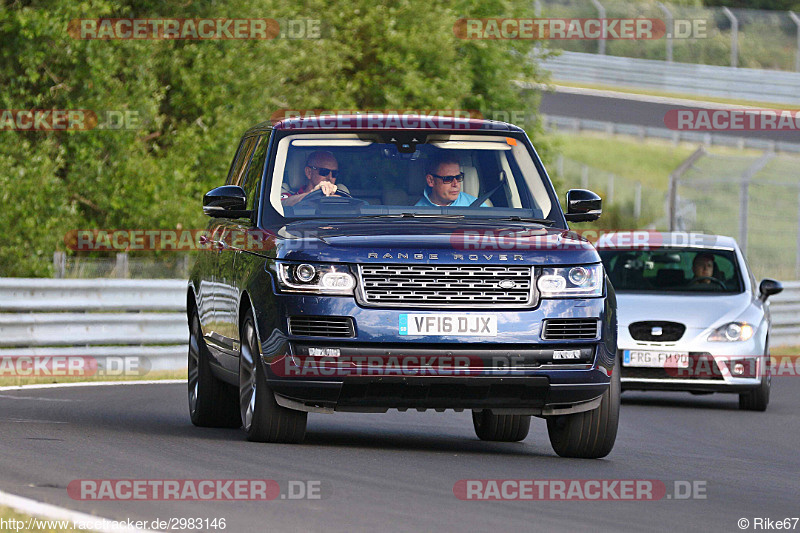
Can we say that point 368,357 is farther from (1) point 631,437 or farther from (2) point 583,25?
(2) point 583,25

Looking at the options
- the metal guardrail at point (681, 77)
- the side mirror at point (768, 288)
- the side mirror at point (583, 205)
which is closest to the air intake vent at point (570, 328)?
the side mirror at point (583, 205)

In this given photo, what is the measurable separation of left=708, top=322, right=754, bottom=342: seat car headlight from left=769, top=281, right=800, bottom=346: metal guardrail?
8.91 m

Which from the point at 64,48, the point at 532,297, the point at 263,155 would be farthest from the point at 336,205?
the point at 64,48

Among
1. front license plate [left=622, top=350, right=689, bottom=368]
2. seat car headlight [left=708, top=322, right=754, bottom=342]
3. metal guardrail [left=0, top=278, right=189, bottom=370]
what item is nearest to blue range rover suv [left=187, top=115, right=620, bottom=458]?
front license plate [left=622, top=350, right=689, bottom=368]

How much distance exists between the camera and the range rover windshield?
10.3 metres

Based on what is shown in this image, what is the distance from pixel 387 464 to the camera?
30.0 feet

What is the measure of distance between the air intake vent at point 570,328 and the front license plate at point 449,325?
33 cm

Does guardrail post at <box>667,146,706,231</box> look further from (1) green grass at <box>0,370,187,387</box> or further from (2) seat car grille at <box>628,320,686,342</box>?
(1) green grass at <box>0,370,187,387</box>

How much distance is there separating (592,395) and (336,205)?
1.99m

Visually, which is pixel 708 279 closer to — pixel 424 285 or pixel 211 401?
pixel 211 401

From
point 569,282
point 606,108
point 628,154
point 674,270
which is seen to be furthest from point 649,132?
point 569,282

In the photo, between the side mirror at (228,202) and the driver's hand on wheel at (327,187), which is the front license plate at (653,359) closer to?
the driver's hand on wheel at (327,187)

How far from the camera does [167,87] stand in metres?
27.5

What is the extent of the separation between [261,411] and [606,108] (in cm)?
4980
